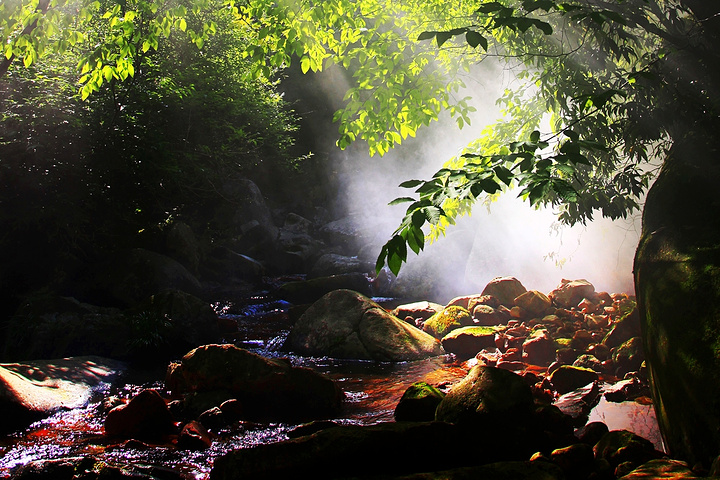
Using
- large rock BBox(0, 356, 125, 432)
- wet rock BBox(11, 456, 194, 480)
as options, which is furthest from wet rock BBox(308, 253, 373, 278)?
wet rock BBox(11, 456, 194, 480)

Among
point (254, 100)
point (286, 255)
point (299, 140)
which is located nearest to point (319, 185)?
point (299, 140)

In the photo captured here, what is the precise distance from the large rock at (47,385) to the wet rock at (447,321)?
17.1 feet

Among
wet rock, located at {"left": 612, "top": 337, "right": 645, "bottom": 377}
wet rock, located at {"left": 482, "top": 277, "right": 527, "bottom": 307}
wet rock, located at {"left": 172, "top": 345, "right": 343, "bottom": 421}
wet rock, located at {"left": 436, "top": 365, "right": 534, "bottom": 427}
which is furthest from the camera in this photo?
wet rock, located at {"left": 482, "top": 277, "right": 527, "bottom": 307}

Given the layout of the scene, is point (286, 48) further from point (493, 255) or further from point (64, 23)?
point (493, 255)

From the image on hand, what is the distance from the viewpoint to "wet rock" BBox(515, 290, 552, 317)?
336 inches

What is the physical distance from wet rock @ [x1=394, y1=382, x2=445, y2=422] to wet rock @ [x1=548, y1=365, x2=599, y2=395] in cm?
160

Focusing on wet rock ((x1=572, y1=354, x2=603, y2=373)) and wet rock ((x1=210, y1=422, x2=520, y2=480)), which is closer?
wet rock ((x1=210, y1=422, x2=520, y2=480))

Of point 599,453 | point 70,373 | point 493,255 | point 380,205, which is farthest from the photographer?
point 380,205

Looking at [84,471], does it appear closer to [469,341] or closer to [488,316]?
[469,341]

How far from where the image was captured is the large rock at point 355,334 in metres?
7.16

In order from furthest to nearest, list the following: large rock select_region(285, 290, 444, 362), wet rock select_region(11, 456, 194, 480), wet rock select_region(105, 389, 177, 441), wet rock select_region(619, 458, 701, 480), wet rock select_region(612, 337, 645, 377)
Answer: large rock select_region(285, 290, 444, 362) → wet rock select_region(612, 337, 645, 377) → wet rock select_region(105, 389, 177, 441) → wet rock select_region(11, 456, 194, 480) → wet rock select_region(619, 458, 701, 480)

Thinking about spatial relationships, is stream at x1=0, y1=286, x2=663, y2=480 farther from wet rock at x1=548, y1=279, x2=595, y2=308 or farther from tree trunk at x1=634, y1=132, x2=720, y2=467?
wet rock at x1=548, y1=279, x2=595, y2=308

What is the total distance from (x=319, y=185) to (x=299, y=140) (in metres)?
3.43

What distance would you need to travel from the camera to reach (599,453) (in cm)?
320
